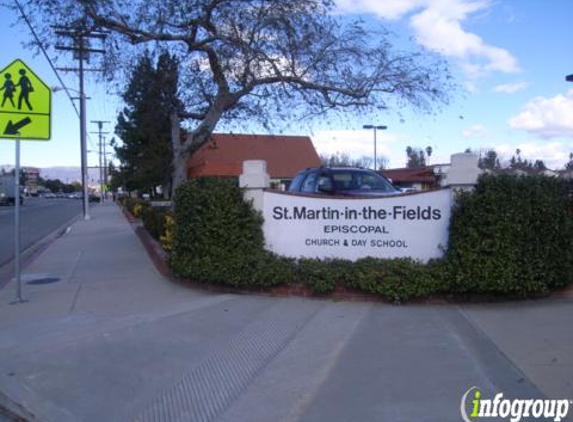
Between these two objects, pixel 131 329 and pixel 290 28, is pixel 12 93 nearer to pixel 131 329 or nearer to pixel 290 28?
pixel 131 329

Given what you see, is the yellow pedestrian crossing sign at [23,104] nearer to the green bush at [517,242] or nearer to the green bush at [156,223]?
the green bush at [156,223]

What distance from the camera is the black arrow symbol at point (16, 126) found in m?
8.80

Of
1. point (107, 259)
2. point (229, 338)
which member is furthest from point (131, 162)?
point (229, 338)

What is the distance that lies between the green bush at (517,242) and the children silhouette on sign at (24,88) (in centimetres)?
668

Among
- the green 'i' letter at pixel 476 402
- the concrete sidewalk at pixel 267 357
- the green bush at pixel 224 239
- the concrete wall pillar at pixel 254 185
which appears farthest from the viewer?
the concrete wall pillar at pixel 254 185

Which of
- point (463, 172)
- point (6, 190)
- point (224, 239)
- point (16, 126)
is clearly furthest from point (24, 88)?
point (6, 190)

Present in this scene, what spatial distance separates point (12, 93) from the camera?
28.8 ft

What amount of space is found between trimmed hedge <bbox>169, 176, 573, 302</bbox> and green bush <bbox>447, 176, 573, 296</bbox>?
1cm

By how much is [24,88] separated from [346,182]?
19.5 feet

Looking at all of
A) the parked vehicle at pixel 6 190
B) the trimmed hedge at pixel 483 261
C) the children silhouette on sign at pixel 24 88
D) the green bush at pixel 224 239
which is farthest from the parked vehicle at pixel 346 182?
the parked vehicle at pixel 6 190

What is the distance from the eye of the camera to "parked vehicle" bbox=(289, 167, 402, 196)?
37.3 ft

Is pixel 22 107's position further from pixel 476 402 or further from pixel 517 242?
pixel 476 402

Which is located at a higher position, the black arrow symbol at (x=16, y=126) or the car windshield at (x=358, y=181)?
the black arrow symbol at (x=16, y=126)

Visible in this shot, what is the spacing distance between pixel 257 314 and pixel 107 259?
709 cm
